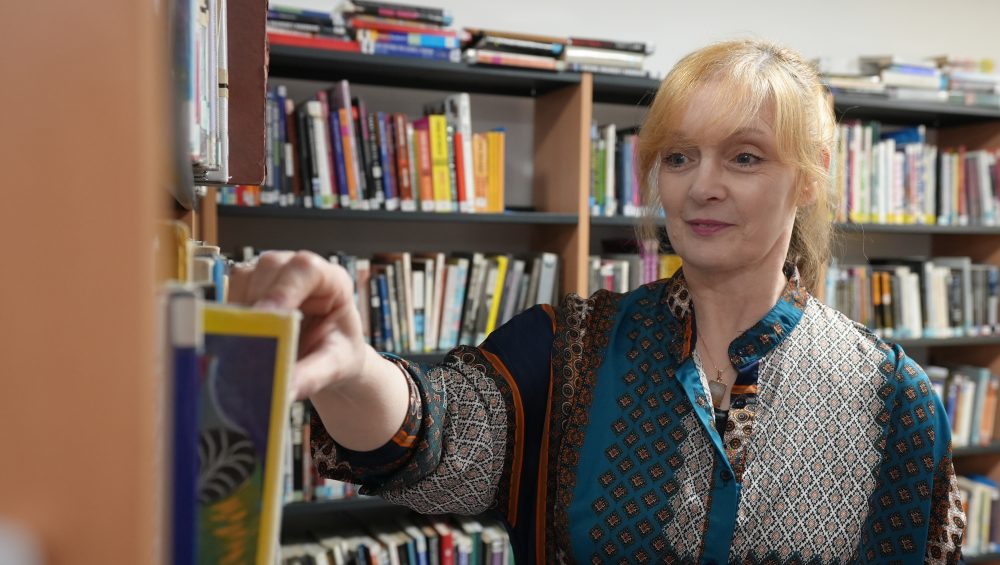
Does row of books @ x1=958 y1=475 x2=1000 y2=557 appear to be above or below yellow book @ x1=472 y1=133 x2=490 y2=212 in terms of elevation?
below

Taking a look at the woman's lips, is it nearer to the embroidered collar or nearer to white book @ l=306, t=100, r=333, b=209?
the embroidered collar

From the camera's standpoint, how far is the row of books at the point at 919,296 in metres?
2.87

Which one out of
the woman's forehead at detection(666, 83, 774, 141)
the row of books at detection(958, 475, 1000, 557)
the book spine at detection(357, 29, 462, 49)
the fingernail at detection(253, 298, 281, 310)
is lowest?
the row of books at detection(958, 475, 1000, 557)

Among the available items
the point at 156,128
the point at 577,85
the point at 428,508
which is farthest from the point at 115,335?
the point at 577,85

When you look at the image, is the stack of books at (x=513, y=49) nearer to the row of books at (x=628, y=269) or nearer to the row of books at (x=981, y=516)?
A: the row of books at (x=628, y=269)

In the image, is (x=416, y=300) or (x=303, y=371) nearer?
(x=303, y=371)

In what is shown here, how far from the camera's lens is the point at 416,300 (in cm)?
233

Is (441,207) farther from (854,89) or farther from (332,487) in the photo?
(854,89)

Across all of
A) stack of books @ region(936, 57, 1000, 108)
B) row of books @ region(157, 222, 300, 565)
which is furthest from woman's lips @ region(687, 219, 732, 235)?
stack of books @ region(936, 57, 1000, 108)

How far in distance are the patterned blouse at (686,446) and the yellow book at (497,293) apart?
1.25m

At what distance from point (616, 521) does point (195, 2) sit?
2.59 ft

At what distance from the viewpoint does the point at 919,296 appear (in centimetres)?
297

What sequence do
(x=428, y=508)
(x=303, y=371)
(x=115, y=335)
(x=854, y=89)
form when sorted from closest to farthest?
(x=115, y=335), (x=303, y=371), (x=428, y=508), (x=854, y=89)

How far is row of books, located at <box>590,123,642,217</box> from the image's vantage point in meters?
2.51
